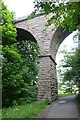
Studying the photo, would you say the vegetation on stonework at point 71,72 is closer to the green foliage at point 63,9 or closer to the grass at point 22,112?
the grass at point 22,112

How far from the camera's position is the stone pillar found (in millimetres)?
11398

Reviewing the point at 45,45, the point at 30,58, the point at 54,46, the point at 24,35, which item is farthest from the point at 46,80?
the point at 30,58

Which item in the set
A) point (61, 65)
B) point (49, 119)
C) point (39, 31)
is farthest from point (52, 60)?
point (49, 119)

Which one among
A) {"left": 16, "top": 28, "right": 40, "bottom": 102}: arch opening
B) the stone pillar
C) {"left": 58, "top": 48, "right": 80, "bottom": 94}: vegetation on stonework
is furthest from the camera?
{"left": 16, "top": 28, "right": 40, "bottom": 102}: arch opening

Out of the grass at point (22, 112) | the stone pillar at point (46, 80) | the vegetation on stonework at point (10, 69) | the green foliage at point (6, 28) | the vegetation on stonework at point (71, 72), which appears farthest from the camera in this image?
the green foliage at point (6, 28)

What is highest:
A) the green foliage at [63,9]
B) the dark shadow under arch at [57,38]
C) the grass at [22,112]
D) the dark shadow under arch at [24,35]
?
the dark shadow under arch at [24,35]

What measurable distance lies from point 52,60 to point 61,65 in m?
0.59

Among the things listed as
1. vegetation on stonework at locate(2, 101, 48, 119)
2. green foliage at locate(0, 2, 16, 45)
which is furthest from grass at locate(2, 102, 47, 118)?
green foliage at locate(0, 2, 16, 45)

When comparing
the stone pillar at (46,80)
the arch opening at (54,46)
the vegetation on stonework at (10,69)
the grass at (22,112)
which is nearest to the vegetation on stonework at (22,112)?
the grass at (22,112)

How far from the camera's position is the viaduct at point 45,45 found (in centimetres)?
1159

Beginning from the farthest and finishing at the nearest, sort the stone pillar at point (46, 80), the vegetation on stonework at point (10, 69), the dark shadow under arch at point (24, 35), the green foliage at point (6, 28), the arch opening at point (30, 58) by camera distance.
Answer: the arch opening at point (30, 58)
the dark shadow under arch at point (24, 35)
the green foliage at point (6, 28)
the vegetation on stonework at point (10, 69)
the stone pillar at point (46, 80)

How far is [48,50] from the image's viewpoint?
12070 mm

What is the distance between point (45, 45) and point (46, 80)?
6.11ft

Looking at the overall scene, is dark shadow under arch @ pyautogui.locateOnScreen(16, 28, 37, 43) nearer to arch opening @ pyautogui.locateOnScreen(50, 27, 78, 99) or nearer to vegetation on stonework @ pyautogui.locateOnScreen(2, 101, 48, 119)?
arch opening @ pyautogui.locateOnScreen(50, 27, 78, 99)
